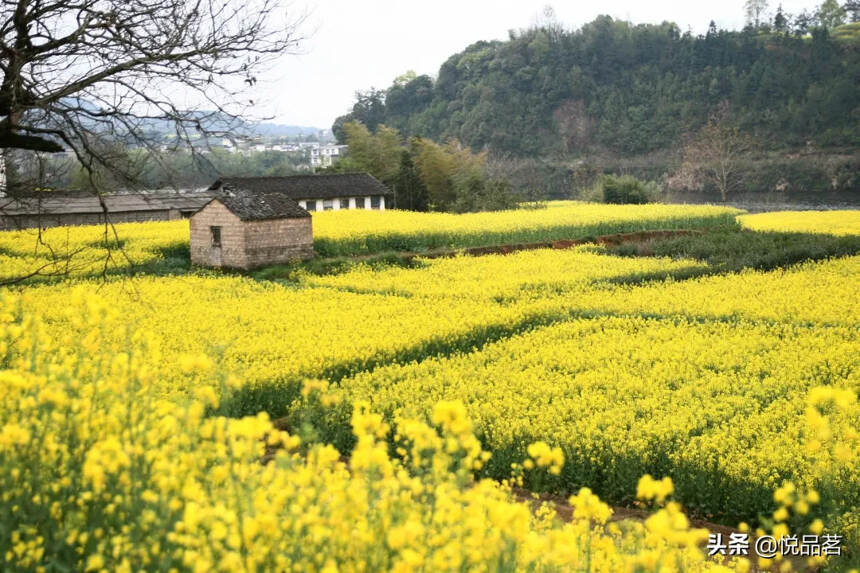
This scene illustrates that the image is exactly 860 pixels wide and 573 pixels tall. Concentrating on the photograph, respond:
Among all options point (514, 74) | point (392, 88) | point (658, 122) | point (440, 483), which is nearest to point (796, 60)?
point (658, 122)

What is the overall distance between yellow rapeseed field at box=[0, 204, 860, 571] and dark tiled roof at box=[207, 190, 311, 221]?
7.30ft

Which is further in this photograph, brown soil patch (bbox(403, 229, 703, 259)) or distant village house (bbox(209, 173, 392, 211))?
distant village house (bbox(209, 173, 392, 211))

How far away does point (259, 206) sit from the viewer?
2444 cm

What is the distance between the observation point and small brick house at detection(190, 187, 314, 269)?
938 inches

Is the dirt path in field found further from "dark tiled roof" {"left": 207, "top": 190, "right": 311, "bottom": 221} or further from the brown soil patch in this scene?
"dark tiled roof" {"left": 207, "top": 190, "right": 311, "bottom": 221}

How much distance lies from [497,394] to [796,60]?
9416 cm

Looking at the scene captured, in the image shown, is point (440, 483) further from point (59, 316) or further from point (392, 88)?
point (392, 88)

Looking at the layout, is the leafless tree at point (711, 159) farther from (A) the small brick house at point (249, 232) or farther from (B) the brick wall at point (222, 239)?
(B) the brick wall at point (222, 239)

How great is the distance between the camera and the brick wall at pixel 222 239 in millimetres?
23844

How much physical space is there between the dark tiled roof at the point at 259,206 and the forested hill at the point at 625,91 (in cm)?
7174

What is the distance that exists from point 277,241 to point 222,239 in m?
1.58

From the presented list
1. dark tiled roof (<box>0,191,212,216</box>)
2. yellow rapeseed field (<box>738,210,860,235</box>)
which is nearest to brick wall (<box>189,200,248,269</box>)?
dark tiled roof (<box>0,191,212,216</box>)

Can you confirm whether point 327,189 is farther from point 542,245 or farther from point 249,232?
point 249,232

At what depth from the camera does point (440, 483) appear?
3.61 meters
